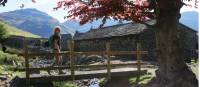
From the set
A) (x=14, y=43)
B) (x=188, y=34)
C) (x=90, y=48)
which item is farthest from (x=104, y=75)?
(x=14, y=43)

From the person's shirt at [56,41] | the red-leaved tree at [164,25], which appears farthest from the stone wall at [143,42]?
the red-leaved tree at [164,25]

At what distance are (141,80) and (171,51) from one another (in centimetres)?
495

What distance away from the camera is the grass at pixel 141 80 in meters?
17.6

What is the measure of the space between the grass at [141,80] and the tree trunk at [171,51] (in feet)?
10.0

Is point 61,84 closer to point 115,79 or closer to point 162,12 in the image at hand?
point 115,79

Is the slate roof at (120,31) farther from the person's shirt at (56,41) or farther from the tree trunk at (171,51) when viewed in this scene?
the tree trunk at (171,51)

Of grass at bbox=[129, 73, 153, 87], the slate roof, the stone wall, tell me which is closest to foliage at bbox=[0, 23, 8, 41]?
the slate roof

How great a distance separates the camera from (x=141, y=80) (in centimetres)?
1867

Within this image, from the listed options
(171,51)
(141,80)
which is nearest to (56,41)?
(141,80)

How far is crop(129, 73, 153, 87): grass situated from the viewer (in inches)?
692

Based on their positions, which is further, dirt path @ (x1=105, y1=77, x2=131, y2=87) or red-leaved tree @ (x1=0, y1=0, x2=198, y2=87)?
dirt path @ (x1=105, y1=77, x2=131, y2=87)

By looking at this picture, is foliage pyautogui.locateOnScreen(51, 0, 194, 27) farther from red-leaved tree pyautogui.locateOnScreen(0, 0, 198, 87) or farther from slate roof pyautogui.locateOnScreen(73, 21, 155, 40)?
slate roof pyautogui.locateOnScreen(73, 21, 155, 40)

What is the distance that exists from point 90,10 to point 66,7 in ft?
2.93

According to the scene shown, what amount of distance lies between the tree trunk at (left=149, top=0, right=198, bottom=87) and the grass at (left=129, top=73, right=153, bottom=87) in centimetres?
306
